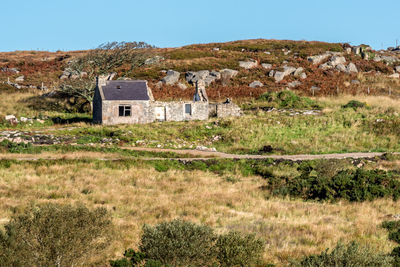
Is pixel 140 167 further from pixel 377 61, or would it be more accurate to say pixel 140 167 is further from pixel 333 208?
pixel 377 61

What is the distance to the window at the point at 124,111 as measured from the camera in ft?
138

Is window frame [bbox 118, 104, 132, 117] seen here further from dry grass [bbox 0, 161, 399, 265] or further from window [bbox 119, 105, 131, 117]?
dry grass [bbox 0, 161, 399, 265]

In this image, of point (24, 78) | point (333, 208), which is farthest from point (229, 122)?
point (24, 78)

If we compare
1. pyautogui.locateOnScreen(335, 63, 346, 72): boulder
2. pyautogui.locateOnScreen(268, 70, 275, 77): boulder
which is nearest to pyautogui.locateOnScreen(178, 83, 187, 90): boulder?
pyautogui.locateOnScreen(268, 70, 275, 77): boulder

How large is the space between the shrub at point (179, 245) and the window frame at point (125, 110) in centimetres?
3249

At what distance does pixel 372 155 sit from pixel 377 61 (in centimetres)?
5829

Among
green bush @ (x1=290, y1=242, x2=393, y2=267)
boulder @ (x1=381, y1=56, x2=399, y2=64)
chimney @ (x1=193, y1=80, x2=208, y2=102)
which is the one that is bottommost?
green bush @ (x1=290, y1=242, x2=393, y2=267)

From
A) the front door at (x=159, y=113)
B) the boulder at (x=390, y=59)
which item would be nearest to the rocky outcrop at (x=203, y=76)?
the front door at (x=159, y=113)

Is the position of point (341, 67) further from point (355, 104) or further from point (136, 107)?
point (136, 107)

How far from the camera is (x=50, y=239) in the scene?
30.0 feet

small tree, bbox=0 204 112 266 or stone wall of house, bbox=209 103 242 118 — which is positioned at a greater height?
stone wall of house, bbox=209 103 242 118

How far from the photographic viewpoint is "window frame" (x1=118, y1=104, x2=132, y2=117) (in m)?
42.1

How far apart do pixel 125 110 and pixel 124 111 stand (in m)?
0.14

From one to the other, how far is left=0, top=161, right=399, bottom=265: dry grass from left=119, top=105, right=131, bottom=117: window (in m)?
16.6
